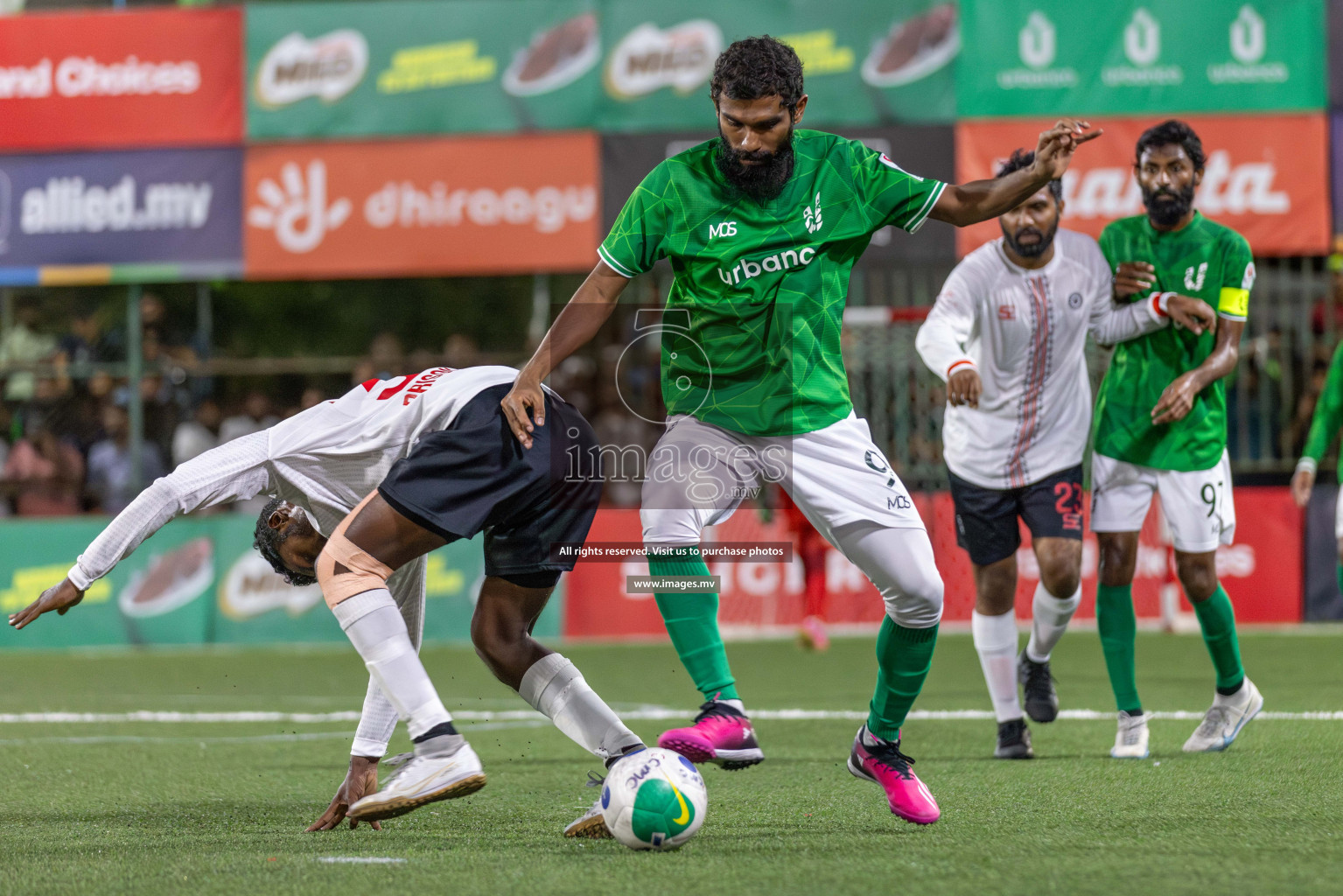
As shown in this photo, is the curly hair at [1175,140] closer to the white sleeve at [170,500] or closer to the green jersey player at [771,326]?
the green jersey player at [771,326]

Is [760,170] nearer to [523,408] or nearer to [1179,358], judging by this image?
[523,408]

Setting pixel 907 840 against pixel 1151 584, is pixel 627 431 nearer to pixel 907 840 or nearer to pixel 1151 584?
pixel 1151 584

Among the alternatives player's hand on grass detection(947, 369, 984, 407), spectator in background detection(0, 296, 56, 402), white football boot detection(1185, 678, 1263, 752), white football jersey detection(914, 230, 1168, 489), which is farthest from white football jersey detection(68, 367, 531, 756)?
spectator in background detection(0, 296, 56, 402)

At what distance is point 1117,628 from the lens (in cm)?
681

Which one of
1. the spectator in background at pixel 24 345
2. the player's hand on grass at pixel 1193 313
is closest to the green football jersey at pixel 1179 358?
the player's hand on grass at pixel 1193 313

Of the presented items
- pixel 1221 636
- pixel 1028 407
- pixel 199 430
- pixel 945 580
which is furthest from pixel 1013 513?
pixel 199 430

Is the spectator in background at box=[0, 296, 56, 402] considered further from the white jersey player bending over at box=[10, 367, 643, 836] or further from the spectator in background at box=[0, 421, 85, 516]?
the white jersey player bending over at box=[10, 367, 643, 836]

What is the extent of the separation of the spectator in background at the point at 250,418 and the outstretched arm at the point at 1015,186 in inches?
406

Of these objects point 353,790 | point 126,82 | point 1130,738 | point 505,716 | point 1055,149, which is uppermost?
point 126,82

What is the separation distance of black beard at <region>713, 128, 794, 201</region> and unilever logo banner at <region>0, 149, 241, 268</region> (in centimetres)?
1093

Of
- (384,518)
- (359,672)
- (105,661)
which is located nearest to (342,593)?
(384,518)

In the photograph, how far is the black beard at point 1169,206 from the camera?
22.1ft

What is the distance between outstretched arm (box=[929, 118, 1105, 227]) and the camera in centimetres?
488

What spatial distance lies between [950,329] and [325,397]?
28.7ft
